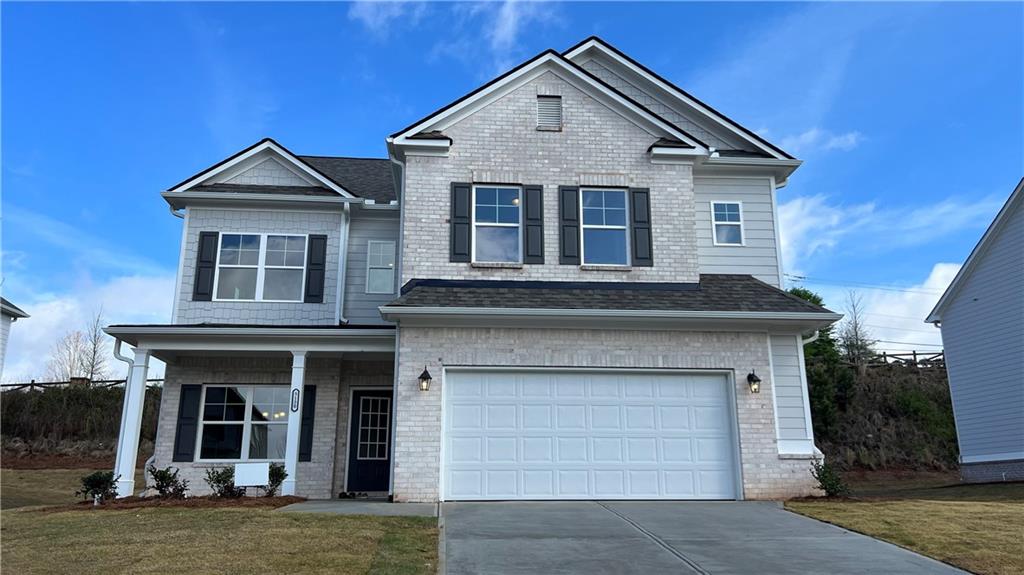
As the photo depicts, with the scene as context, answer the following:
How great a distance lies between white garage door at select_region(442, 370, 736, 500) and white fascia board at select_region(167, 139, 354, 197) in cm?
585

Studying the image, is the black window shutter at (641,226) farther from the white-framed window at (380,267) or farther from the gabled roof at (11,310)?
the gabled roof at (11,310)

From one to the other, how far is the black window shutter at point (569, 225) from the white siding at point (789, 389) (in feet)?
13.0

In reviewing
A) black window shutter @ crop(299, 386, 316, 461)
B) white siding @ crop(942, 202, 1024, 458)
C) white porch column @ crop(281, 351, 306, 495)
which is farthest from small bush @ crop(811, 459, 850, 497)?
white siding @ crop(942, 202, 1024, 458)

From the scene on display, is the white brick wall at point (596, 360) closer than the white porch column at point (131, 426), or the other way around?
the white brick wall at point (596, 360)

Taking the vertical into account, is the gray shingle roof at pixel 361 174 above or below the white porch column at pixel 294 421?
above

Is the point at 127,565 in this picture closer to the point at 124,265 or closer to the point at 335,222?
the point at 335,222

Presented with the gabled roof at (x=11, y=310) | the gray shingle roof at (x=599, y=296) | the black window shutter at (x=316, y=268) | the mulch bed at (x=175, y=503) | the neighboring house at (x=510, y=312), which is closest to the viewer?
the mulch bed at (x=175, y=503)

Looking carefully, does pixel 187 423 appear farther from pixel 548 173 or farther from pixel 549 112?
pixel 549 112

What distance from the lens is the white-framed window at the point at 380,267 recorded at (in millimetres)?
15258

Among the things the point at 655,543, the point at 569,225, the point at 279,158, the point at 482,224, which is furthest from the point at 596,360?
the point at 279,158

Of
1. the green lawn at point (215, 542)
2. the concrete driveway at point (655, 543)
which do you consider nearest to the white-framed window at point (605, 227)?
the concrete driveway at point (655, 543)

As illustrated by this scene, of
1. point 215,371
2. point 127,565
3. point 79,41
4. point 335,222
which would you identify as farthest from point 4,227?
point 127,565

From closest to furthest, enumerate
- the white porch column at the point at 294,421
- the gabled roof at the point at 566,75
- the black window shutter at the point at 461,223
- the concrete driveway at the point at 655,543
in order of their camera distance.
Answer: the concrete driveway at the point at 655,543, the white porch column at the point at 294,421, the black window shutter at the point at 461,223, the gabled roof at the point at 566,75

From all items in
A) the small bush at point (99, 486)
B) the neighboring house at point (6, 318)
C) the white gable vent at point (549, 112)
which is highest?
the white gable vent at point (549, 112)
